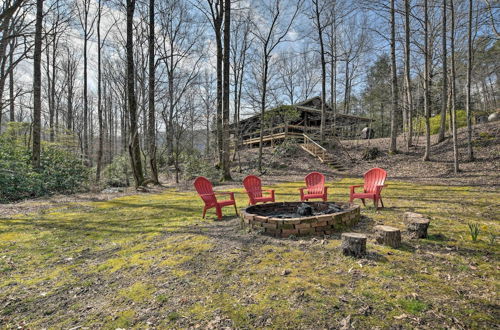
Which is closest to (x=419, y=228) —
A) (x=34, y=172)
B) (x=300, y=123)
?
(x=34, y=172)

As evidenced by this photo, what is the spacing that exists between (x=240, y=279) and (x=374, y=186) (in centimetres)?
398

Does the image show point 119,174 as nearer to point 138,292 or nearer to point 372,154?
point 138,292

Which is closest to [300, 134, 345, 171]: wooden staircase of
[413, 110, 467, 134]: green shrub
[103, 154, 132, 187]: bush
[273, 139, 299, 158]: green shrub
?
A: [273, 139, 299, 158]: green shrub

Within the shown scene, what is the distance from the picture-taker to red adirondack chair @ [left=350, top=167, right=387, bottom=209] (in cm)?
507

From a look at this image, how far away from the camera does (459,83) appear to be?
68.4 ft

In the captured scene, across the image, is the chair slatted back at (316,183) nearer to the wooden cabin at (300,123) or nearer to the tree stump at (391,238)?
the tree stump at (391,238)

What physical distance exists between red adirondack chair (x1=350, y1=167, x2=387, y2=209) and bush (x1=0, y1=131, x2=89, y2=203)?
33.1 feet

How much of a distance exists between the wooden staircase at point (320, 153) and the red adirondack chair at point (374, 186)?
8.60 meters

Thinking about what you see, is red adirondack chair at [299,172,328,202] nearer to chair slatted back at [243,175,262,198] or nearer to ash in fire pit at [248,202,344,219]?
ash in fire pit at [248,202,344,219]

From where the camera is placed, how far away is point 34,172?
29.6 feet

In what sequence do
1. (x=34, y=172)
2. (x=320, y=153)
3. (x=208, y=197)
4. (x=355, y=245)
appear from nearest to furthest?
1. (x=355, y=245)
2. (x=208, y=197)
3. (x=34, y=172)
4. (x=320, y=153)

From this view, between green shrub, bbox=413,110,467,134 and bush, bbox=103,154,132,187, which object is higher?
green shrub, bbox=413,110,467,134

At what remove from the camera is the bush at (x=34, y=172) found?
8.03 m

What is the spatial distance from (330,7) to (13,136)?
18395 mm
